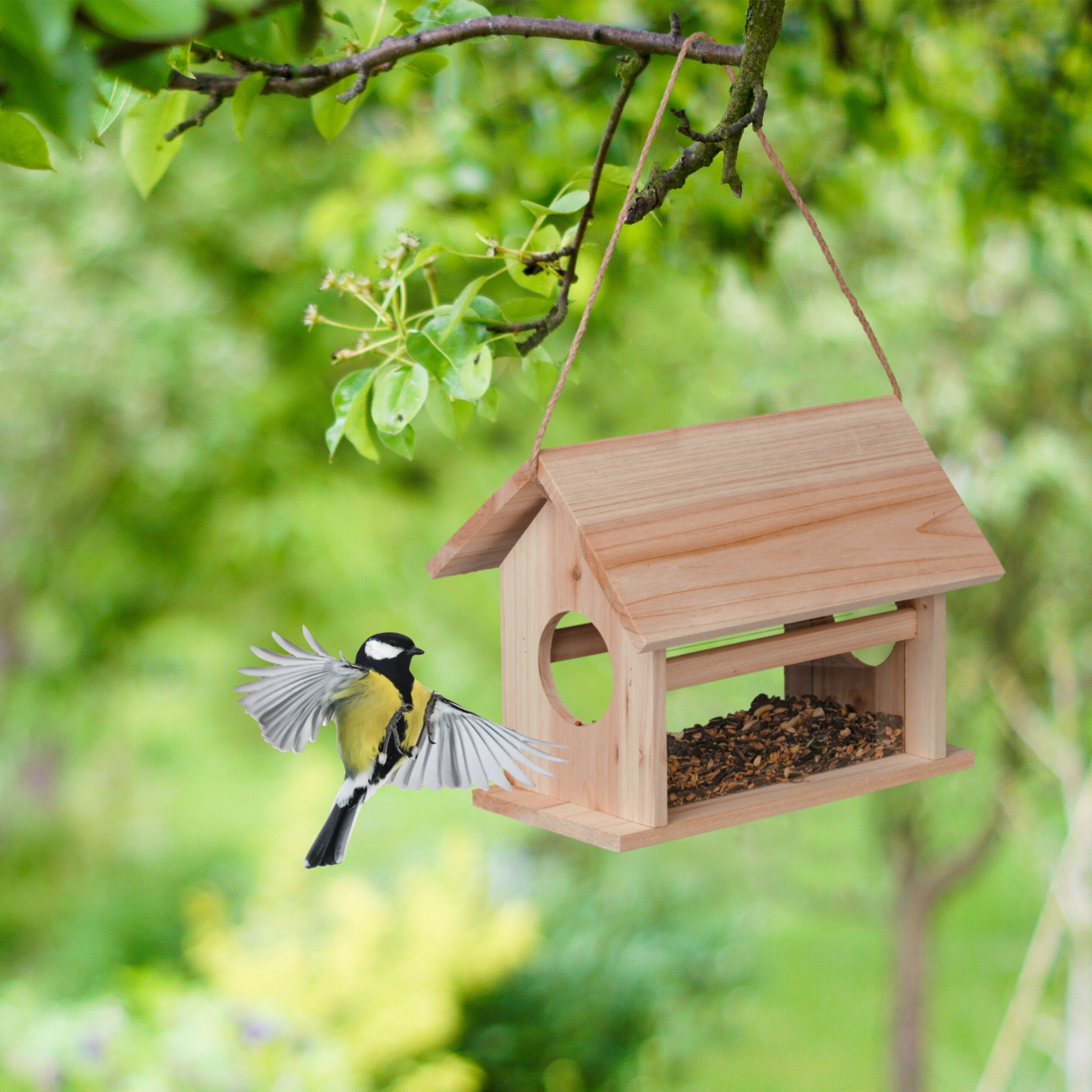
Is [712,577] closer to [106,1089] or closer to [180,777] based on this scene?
[106,1089]

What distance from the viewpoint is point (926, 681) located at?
1.25 meters

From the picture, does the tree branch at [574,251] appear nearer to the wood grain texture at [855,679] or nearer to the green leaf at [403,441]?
the green leaf at [403,441]

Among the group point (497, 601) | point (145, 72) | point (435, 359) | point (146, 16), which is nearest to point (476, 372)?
point (435, 359)

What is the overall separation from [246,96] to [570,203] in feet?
1.06

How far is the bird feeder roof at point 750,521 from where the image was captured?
980 mm

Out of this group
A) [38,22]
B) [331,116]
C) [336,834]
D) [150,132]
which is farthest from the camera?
[331,116]

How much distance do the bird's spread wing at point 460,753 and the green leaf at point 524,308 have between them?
0.50 metres

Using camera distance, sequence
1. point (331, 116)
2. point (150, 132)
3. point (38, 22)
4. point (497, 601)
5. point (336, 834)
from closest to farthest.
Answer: point (38, 22) → point (336, 834) → point (150, 132) → point (331, 116) → point (497, 601)

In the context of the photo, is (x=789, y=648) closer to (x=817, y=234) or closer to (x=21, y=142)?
(x=817, y=234)

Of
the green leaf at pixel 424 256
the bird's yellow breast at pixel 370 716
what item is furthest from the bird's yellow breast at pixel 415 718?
the green leaf at pixel 424 256

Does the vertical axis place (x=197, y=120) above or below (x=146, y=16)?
above

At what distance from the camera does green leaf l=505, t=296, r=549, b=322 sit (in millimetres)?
1254

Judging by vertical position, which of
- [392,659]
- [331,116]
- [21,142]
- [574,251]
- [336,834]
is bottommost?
[336,834]

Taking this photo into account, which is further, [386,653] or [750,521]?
[750,521]
